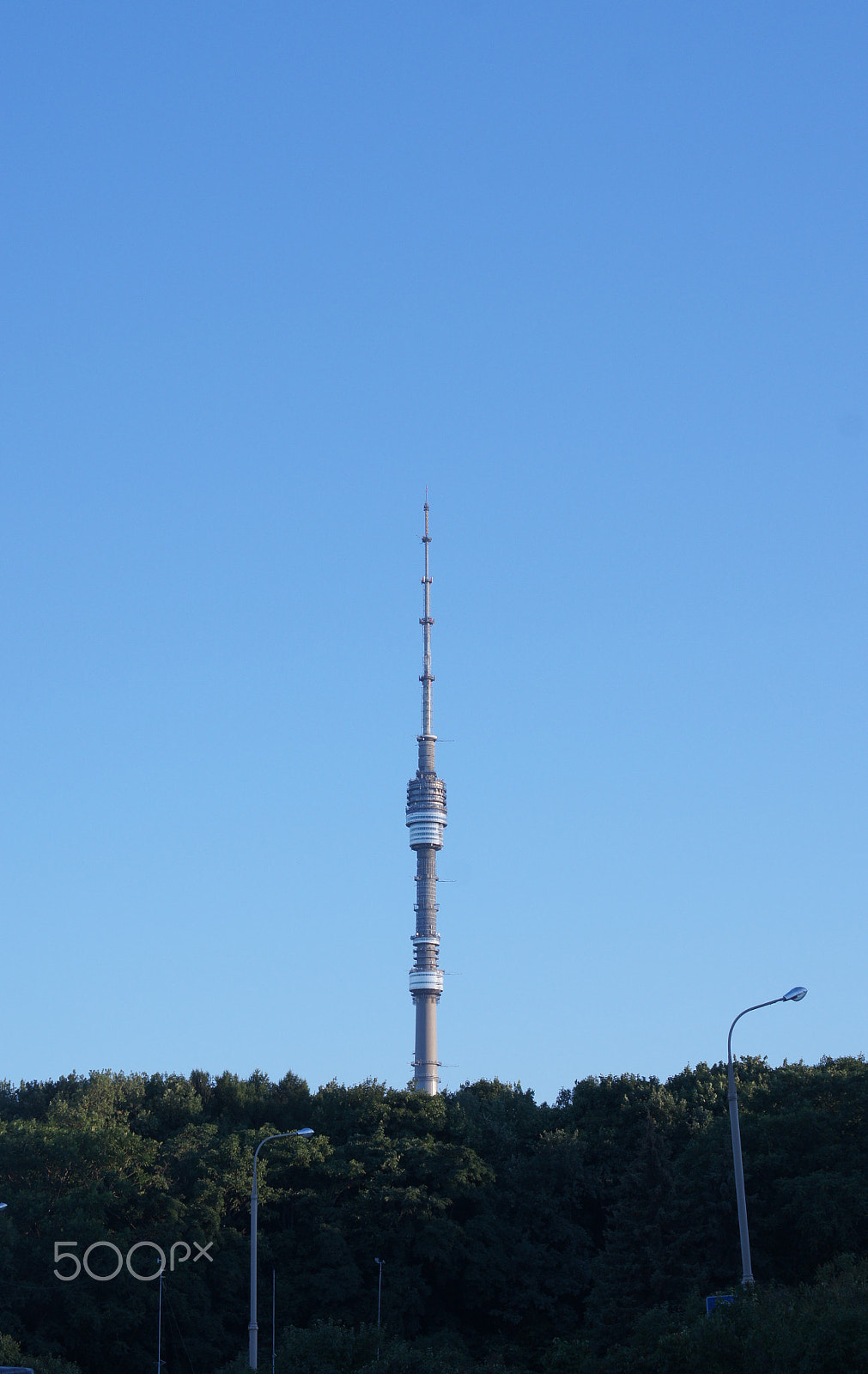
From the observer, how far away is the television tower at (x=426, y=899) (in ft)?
507

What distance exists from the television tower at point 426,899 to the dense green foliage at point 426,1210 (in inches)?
2845

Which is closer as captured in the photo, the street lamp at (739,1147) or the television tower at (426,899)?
the street lamp at (739,1147)

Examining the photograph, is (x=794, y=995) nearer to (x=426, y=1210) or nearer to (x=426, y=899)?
(x=426, y=1210)

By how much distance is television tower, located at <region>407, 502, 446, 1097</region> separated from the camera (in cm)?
15462

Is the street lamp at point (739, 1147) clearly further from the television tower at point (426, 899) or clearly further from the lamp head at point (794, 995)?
the television tower at point (426, 899)

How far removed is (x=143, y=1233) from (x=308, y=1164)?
9247mm

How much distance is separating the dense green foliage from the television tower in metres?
72.3

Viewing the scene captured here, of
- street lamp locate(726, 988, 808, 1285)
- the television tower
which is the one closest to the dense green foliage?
street lamp locate(726, 988, 808, 1285)

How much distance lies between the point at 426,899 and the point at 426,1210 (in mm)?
88100

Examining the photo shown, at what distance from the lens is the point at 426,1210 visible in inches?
2847

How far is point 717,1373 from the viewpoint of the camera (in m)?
25.6

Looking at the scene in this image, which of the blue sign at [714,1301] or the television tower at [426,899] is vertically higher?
the television tower at [426,899]

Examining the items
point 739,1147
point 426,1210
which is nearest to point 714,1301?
point 739,1147

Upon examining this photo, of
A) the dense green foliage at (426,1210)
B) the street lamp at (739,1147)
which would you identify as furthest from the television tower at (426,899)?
the street lamp at (739,1147)
